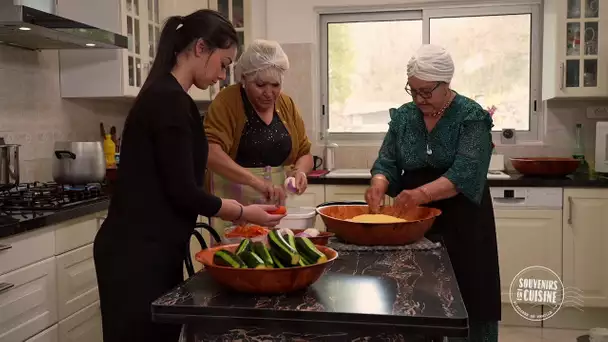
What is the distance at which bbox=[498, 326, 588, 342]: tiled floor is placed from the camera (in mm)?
3477

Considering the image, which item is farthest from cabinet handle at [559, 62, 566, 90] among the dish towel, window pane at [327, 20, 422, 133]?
the dish towel

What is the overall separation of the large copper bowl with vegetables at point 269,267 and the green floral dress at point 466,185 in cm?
83

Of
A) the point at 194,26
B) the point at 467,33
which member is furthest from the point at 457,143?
the point at 467,33

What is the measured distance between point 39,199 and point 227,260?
4.95 ft

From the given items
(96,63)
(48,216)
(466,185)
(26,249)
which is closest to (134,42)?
(96,63)

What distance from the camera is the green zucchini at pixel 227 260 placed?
1.31 meters

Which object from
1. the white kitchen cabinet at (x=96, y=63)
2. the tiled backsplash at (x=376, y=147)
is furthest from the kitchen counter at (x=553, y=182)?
the white kitchen cabinet at (x=96, y=63)

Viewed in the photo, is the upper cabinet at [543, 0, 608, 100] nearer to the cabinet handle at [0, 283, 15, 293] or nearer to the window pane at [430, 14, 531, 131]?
the window pane at [430, 14, 531, 131]

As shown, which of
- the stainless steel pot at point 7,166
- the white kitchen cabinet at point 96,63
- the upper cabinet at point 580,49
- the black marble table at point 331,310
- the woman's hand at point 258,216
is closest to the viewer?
the black marble table at point 331,310

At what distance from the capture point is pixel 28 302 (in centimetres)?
220

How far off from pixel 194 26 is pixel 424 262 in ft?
2.85

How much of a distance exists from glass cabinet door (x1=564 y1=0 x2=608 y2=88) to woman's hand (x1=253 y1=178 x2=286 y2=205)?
7.75ft

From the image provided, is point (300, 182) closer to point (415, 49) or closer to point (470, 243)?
point (470, 243)

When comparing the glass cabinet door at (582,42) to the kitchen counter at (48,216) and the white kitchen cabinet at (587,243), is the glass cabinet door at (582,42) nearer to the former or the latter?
the white kitchen cabinet at (587,243)
